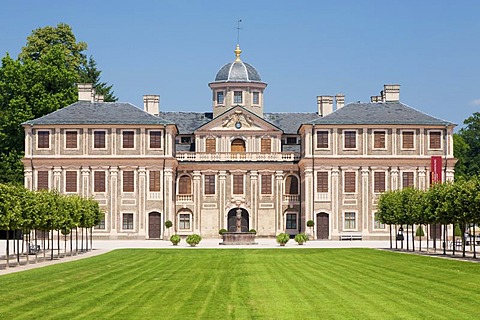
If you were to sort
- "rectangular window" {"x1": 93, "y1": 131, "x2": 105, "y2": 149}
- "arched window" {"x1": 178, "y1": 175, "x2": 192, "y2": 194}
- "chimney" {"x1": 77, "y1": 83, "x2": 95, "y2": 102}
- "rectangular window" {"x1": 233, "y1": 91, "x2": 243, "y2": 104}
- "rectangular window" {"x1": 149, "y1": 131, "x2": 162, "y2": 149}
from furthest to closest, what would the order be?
"rectangular window" {"x1": 233, "y1": 91, "x2": 243, "y2": 104} < "arched window" {"x1": 178, "y1": 175, "x2": 192, "y2": 194} < "chimney" {"x1": 77, "y1": 83, "x2": 95, "y2": 102} < "rectangular window" {"x1": 149, "y1": 131, "x2": 162, "y2": 149} < "rectangular window" {"x1": 93, "y1": 131, "x2": 105, "y2": 149}

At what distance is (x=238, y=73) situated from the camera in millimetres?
81812

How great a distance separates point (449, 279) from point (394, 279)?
1.63m

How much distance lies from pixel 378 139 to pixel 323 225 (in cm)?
832

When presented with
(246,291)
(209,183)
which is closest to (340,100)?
(209,183)

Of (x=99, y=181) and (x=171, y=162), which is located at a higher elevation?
(x=171, y=162)

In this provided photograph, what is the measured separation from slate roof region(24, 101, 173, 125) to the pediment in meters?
6.12

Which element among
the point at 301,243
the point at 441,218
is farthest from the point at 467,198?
the point at 301,243

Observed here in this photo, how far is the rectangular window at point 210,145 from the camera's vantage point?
7756 centimetres

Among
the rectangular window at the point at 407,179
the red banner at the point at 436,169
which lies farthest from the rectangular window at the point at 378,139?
the red banner at the point at 436,169

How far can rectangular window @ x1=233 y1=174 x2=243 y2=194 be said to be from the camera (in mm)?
76188

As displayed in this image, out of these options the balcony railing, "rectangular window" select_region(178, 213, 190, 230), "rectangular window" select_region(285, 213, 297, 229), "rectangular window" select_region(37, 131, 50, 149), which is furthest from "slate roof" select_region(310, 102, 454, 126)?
"rectangular window" select_region(37, 131, 50, 149)

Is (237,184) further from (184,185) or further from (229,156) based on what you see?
(184,185)

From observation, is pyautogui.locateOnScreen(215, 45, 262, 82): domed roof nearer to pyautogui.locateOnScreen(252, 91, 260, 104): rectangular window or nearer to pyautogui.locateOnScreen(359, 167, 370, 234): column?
pyautogui.locateOnScreen(252, 91, 260, 104): rectangular window

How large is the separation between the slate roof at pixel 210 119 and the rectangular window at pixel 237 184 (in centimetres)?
701
